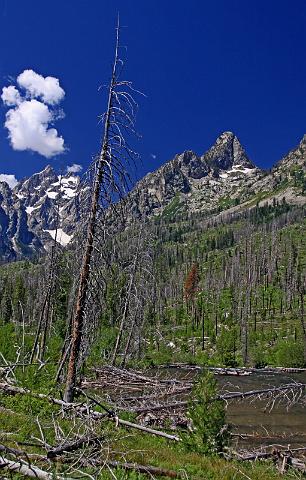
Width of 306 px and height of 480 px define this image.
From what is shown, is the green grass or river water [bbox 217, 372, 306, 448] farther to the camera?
river water [bbox 217, 372, 306, 448]

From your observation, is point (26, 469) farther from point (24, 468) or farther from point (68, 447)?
point (68, 447)

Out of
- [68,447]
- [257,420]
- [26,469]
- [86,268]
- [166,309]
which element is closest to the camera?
[26,469]

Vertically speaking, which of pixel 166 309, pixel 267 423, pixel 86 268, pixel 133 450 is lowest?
pixel 267 423

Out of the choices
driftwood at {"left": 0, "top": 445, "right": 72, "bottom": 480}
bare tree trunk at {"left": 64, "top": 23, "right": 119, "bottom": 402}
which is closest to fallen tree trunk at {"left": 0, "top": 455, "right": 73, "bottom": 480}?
driftwood at {"left": 0, "top": 445, "right": 72, "bottom": 480}

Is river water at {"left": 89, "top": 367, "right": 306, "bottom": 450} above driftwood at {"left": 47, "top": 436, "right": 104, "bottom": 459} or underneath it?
underneath

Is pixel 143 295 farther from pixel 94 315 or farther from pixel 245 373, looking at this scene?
pixel 94 315

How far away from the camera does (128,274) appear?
33.8m

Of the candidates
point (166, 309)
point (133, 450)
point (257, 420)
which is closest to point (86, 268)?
point (133, 450)

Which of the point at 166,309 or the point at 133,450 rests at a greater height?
the point at 166,309

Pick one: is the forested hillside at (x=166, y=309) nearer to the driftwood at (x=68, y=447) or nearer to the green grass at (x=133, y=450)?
the green grass at (x=133, y=450)

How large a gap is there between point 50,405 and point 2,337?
17.8 meters

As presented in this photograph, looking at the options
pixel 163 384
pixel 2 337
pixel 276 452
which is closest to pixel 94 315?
pixel 276 452

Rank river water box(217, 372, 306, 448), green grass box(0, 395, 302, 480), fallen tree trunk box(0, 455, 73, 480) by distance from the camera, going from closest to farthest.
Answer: fallen tree trunk box(0, 455, 73, 480) → green grass box(0, 395, 302, 480) → river water box(217, 372, 306, 448)

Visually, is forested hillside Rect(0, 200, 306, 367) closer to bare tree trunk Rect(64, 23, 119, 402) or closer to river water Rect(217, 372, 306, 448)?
bare tree trunk Rect(64, 23, 119, 402)
